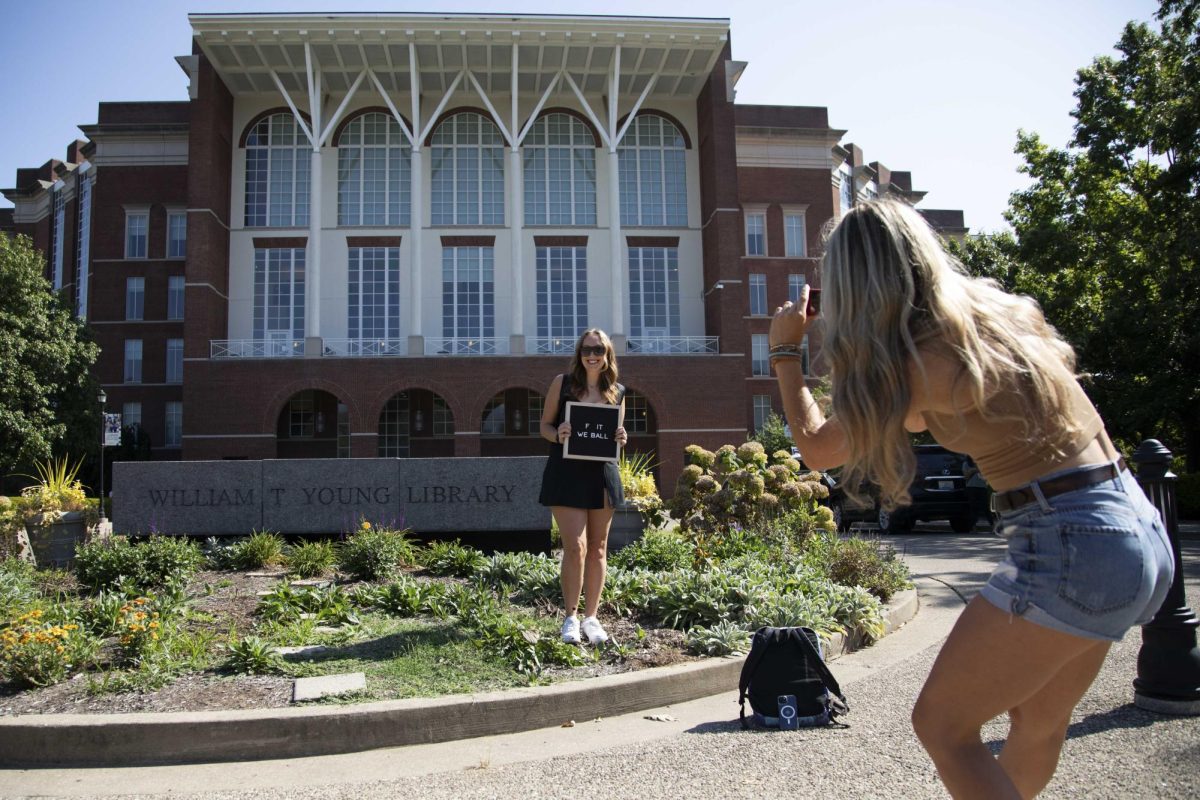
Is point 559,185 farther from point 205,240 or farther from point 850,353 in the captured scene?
point 850,353

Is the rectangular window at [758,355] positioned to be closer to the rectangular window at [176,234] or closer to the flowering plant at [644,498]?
the rectangular window at [176,234]

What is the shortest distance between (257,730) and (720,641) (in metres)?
2.70

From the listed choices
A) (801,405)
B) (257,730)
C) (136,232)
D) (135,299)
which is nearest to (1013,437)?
(801,405)

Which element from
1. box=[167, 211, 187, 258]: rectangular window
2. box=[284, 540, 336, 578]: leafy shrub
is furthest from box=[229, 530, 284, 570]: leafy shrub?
box=[167, 211, 187, 258]: rectangular window

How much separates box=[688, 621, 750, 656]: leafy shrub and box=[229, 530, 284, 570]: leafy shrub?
502cm

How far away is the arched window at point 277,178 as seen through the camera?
35.8 metres

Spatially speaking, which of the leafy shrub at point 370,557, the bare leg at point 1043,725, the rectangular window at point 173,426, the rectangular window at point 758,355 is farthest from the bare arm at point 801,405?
the rectangular window at point 173,426

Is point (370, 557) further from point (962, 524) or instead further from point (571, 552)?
point (962, 524)

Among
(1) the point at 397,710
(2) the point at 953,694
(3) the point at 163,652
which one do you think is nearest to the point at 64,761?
(3) the point at 163,652

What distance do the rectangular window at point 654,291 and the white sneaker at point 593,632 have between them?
103 feet

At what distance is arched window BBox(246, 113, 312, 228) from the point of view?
35.8m

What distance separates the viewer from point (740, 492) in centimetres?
942

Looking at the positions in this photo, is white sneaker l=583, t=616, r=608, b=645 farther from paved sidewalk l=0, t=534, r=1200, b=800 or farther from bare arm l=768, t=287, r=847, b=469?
bare arm l=768, t=287, r=847, b=469

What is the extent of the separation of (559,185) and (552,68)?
4.68m
